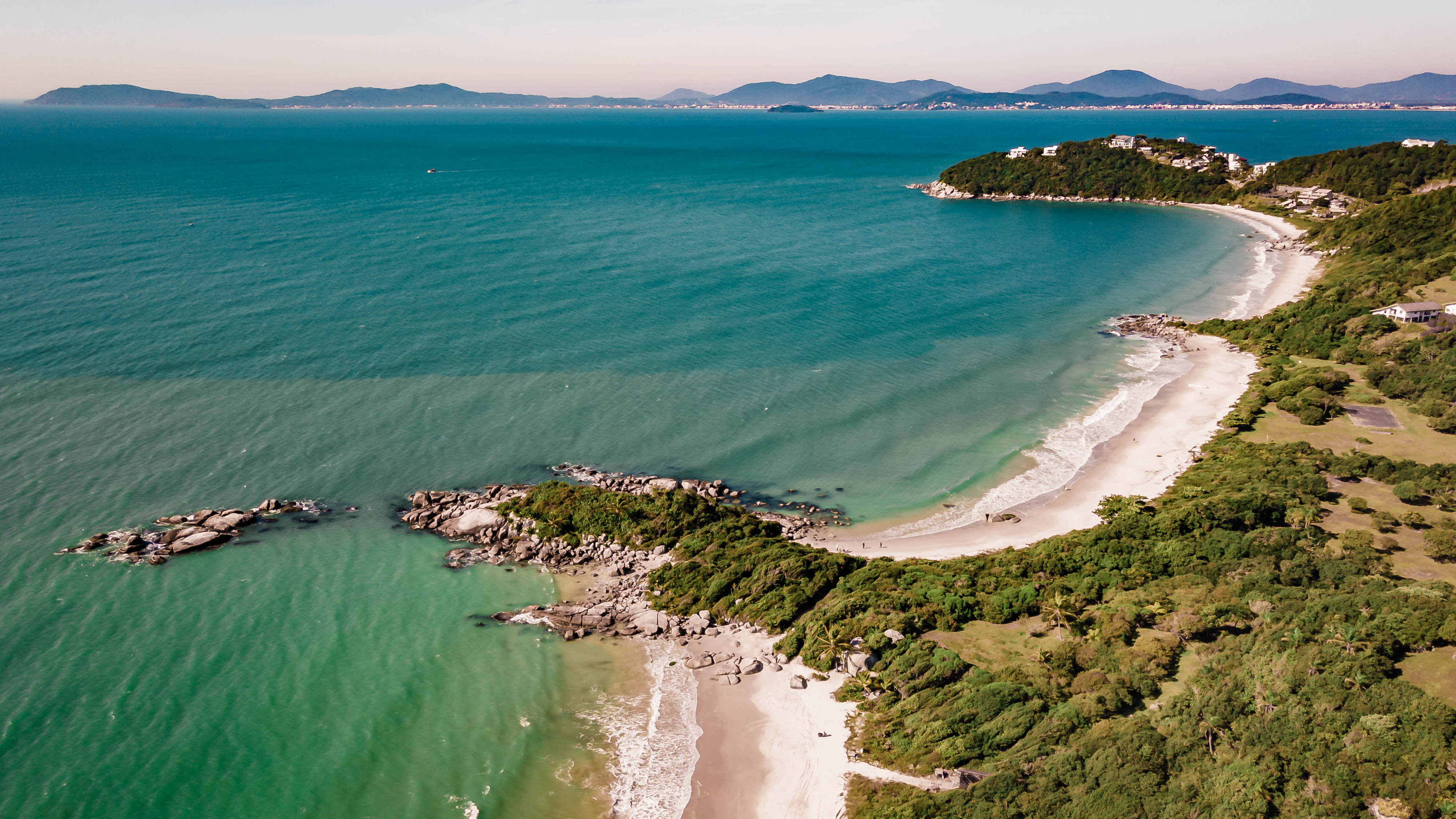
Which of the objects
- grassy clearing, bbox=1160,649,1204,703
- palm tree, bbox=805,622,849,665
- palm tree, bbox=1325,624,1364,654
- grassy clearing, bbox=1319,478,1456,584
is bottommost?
palm tree, bbox=805,622,849,665

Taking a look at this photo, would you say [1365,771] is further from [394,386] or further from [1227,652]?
[394,386]

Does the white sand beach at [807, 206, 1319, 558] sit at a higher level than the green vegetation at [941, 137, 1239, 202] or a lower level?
lower

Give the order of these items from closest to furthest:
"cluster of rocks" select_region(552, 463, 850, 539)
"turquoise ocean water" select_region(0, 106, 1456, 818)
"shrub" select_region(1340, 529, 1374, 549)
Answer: "turquoise ocean water" select_region(0, 106, 1456, 818) → "shrub" select_region(1340, 529, 1374, 549) → "cluster of rocks" select_region(552, 463, 850, 539)

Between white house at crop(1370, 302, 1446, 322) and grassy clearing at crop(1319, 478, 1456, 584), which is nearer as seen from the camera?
grassy clearing at crop(1319, 478, 1456, 584)

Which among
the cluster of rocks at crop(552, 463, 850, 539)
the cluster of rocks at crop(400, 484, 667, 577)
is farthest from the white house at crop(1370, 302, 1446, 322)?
the cluster of rocks at crop(400, 484, 667, 577)

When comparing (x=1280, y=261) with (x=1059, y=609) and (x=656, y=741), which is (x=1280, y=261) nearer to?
(x=1059, y=609)

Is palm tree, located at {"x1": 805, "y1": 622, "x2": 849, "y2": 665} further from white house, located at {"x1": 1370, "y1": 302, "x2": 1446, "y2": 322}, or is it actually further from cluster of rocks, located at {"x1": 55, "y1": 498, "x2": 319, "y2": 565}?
white house, located at {"x1": 1370, "y1": 302, "x2": 1446, "y2": 322}

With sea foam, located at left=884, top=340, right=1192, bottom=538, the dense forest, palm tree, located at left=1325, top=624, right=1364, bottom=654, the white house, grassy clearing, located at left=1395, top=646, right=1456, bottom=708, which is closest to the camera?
the dense forest

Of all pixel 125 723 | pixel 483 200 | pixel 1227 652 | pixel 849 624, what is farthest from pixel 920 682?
pixel 483 200
